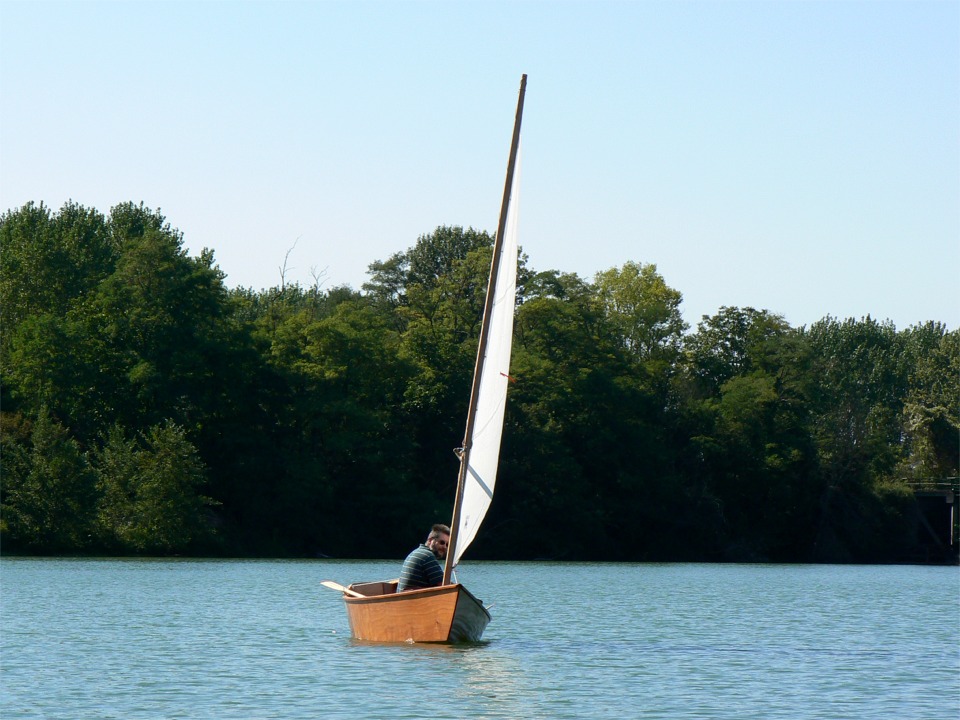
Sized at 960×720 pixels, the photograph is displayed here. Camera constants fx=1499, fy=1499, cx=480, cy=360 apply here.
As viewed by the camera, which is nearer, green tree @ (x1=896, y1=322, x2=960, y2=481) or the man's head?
the man's head

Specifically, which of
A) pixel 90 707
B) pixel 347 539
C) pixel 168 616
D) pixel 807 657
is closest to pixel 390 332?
pixel 347 539

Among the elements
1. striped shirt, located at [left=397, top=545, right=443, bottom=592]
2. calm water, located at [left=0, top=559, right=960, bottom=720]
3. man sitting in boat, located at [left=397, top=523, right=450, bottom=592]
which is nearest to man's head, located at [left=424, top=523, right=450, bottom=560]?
man sitting in boat, located at [left=397, top=523, right=450, bottom=592]

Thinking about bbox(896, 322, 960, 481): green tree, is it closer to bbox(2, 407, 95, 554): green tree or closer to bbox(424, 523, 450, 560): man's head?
bbox(2, 407, 95, 554): green tree

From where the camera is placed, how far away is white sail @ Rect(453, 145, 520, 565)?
25141mm

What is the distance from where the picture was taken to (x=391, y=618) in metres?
26.1

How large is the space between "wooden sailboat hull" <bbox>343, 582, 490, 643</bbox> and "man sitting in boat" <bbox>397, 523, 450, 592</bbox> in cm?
37

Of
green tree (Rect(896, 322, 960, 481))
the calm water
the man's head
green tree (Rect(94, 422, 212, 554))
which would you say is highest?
green tree (Rect(896, 322, 960, 481))

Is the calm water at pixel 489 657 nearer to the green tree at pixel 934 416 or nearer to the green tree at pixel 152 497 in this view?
the green tree at pixel 152 497

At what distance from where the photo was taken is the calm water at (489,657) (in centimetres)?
2038

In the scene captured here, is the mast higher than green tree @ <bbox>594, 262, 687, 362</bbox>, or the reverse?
green tree @ <bbox>594, 262, 687, 362</bbox>

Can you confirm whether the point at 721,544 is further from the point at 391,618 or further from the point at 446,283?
the point at 391,618

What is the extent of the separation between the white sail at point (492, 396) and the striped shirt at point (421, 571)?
530 mm

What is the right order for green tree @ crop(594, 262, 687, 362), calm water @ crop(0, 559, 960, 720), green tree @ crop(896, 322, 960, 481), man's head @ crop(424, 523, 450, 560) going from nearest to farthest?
1. calm water @ crop(0, 559, 960, 720)
2. man's head @ crop(424, 523, 450, 560)
3. green tree @ crop(594, 262, 687, 362)
4. green tree @ crop(896, 322, 960, 481)

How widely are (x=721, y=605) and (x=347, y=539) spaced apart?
36180 mm
